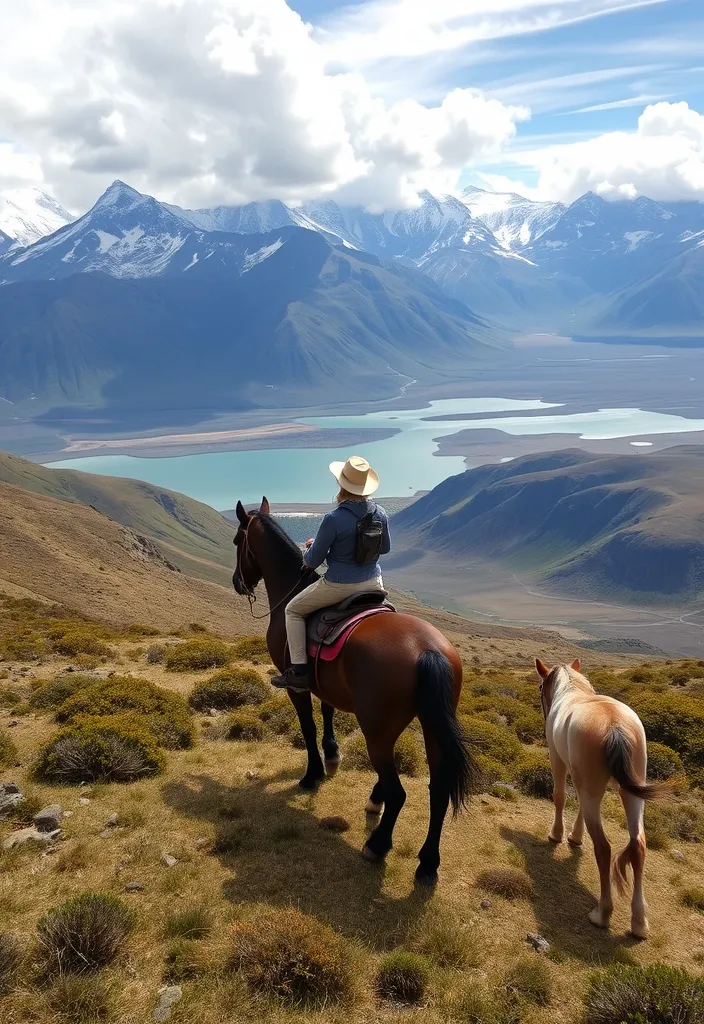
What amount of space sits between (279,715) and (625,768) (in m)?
6.96

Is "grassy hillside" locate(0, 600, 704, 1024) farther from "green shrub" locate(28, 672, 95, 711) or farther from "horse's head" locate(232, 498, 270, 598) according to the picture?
"horse's head" locate(232, 498, 270, 598)

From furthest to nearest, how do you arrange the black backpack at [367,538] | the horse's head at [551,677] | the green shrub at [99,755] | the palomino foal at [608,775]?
the green shrub at [99,755], the horse's head at [551,677], the black backpack at [367,538], the palomino foal at [608,775]

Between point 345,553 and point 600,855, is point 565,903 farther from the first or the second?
point 345,553

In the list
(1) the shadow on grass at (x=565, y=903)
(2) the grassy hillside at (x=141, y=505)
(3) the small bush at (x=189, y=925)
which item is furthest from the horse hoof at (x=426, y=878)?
(2) the grassy hillside at (x=141, y=505)

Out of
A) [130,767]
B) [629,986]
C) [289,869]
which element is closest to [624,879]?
[629,986]

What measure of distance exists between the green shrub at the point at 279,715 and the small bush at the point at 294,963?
Answer: 20.0 feet

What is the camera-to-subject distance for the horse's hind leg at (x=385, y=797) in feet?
26.7

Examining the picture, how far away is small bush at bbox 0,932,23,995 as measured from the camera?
577cm

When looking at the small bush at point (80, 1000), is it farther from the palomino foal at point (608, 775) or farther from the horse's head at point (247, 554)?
the horse's head at point (247, 554)

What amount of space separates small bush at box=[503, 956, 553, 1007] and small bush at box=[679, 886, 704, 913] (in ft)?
8.20

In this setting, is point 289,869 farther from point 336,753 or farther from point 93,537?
point 93,537

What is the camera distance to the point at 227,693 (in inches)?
558

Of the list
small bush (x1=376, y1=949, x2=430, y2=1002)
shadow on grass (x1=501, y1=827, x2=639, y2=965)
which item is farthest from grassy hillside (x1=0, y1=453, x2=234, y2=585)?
small bush (x1=376, y1=949, x2=430, y2=1002)

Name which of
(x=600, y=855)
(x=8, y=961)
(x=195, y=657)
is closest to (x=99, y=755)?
(x=8, y=961)
